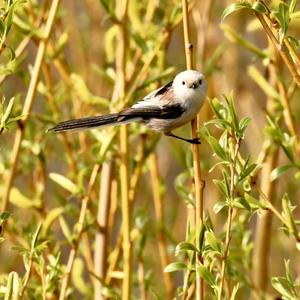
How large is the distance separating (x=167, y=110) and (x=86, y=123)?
19cm

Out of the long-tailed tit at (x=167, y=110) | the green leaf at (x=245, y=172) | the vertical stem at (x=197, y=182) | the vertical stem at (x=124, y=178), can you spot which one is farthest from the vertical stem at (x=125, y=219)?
the green leaf at (x=245, y=172)

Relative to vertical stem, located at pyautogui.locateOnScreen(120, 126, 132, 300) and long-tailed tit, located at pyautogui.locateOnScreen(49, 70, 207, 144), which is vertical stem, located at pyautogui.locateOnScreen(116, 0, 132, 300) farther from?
long-tailed tit, located at pyautogui.locateOnScreen(49, 70, 207, 144)

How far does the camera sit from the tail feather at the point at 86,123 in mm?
1277

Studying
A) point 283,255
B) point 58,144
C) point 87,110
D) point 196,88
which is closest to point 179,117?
point 196,88

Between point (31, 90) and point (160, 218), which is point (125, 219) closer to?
point (31, 90)

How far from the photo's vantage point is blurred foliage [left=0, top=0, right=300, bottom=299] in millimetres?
1179

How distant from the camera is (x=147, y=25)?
1.83m

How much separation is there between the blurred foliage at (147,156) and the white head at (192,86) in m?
0.05

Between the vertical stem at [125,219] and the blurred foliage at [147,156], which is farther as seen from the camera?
the vertical stem at [125,219]

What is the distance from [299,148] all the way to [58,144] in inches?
47.2

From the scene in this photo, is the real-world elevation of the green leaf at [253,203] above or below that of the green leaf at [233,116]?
below

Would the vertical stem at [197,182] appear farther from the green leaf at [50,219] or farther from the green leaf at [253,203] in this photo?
the green leaf at [50,219]

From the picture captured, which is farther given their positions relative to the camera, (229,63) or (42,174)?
(229,63)

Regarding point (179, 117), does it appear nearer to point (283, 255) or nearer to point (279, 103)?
point (279, 103)
